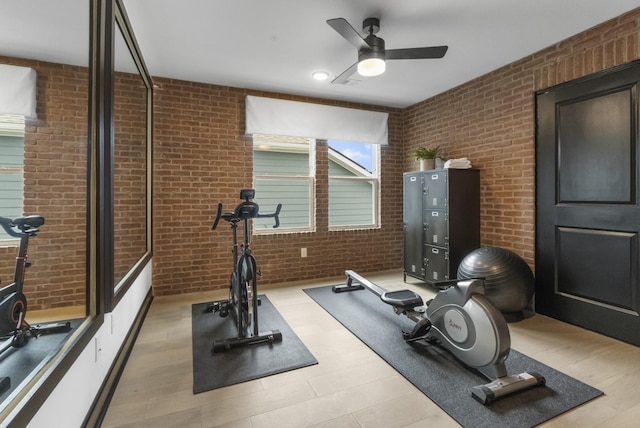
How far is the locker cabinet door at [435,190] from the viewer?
3.76 m

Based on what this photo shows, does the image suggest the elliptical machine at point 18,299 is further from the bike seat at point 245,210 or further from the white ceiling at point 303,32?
the bike seat at point 245,210

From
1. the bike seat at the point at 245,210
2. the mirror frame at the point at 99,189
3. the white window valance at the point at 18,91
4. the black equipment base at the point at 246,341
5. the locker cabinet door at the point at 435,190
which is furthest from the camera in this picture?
the locker cabinet door at the point at 435,190

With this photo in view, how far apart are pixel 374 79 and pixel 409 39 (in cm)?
100

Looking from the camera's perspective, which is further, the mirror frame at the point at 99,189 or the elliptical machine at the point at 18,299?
the mirror frame at the point at 99,189

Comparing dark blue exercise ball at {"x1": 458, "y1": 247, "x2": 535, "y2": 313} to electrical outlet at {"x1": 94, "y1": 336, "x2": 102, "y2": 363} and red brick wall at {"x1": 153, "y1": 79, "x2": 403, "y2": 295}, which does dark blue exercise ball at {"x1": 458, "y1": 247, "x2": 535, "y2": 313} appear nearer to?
red brick wall at {"x1": 153, "y1": 79, "x2": 403, "y2": 295}

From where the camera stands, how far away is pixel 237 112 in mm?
4137

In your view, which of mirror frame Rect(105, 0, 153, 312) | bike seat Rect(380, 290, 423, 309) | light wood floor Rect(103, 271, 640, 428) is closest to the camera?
light wood floor Rect(103, 271, 640, 428)

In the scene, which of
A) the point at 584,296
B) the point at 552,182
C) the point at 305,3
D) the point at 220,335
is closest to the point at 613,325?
the point at 584,296

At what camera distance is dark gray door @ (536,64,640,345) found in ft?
8.30

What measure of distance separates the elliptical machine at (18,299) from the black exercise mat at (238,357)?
1.02m

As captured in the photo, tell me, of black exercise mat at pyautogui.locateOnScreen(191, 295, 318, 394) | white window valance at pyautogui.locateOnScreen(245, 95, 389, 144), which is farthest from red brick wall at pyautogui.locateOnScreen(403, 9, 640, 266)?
black exercise mat at pyautogui.locateOnScreen(191, 295, 318, 394)

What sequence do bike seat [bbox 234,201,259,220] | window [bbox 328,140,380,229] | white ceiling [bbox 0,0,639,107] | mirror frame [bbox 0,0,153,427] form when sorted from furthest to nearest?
window [bbox 328,140,380,229] < bike seat [bbox 234,201,259,220] < white ceiling [bbox 0,0,639,107] < mirror frame [bbox 0,0,153,427]

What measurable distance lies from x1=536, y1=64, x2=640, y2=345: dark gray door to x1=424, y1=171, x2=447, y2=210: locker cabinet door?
0.93 metres

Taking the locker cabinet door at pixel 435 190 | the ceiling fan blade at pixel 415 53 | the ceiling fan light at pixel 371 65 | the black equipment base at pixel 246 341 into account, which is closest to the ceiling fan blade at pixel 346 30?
the ceiling fan light at pixel 371 65
